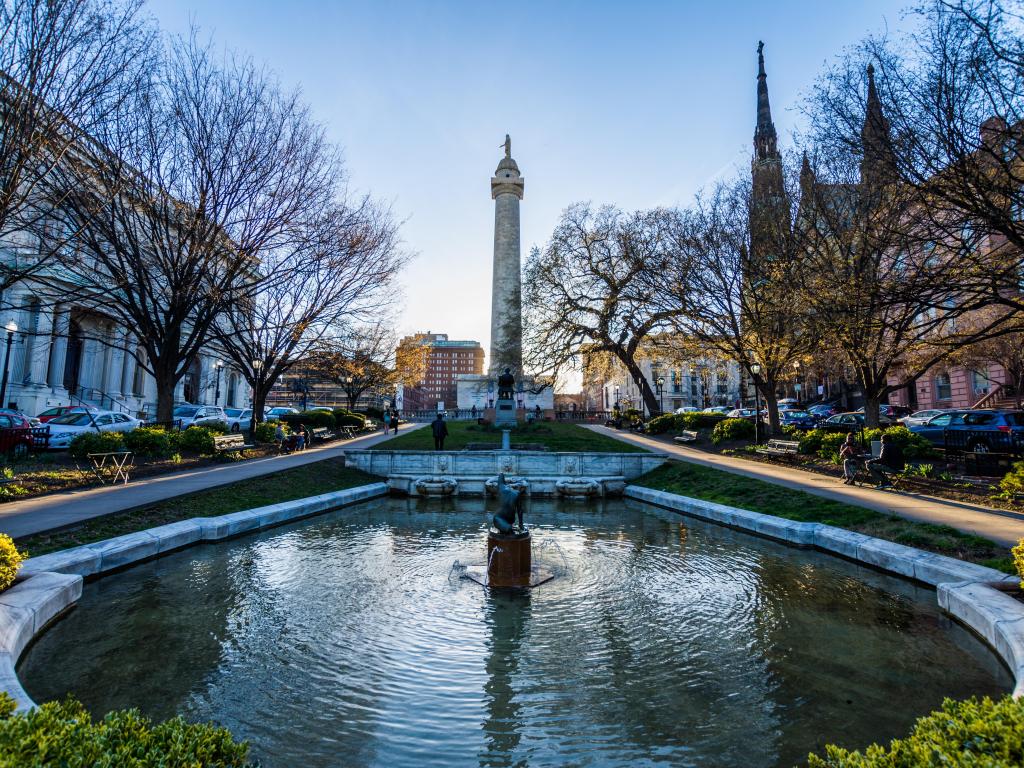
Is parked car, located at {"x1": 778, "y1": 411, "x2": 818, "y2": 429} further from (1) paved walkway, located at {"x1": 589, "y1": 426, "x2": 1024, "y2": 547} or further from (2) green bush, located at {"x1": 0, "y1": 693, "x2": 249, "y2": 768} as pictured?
(2) green bush, located at {"x1": 0, "y1": 693, "x2": 249, "y2": 768}

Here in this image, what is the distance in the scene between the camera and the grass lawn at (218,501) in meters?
8.18

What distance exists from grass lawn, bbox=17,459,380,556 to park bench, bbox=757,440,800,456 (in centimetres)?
1421

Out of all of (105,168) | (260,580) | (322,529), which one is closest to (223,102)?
(105,168)

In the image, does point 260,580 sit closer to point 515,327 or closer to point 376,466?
Result: point 376,466

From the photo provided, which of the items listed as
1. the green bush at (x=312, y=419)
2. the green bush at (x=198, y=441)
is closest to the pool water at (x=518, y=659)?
the green bush at (x=198, y=441)

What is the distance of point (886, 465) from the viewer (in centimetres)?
1395

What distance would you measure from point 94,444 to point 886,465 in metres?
21.5

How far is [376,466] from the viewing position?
62.5 ft

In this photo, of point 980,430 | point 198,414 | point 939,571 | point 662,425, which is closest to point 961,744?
point 939,571

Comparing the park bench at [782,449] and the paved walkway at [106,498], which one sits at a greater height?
the park bench at [782,449]

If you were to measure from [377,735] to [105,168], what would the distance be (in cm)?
1676

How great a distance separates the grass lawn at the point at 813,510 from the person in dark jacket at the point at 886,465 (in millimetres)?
2637

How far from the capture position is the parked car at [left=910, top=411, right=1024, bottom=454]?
15.8 meters

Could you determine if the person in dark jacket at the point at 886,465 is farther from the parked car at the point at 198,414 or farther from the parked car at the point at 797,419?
the parked car at the point at 198,414
